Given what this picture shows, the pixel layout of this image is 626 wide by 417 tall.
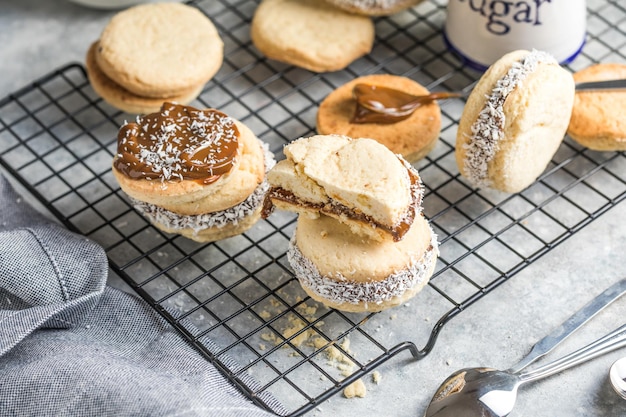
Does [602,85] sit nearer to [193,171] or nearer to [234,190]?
[234,190]

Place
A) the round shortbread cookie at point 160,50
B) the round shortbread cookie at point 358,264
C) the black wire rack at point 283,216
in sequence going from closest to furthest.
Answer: the round shortbread cookie at point 358,264
the black wire rack at point 283,216
the round shortbread cookie at point 160,50

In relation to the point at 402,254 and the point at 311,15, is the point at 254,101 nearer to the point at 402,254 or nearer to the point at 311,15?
the point at 311,15

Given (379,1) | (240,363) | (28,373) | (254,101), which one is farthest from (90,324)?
(379,1)

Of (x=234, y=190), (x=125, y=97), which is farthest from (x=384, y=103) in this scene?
(x=125, y=97)

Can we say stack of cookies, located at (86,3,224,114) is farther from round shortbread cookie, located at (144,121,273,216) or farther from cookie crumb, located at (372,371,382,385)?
cookie crumb, located at (372,371,382,385)

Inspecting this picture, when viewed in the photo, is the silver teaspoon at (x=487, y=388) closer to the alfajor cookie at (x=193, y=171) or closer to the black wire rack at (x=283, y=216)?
the black wire rack at (x=283, y=216)

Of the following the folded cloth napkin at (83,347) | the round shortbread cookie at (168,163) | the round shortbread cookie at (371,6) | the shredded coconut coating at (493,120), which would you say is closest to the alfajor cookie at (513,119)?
the shredded coconut coating at (493,120)
